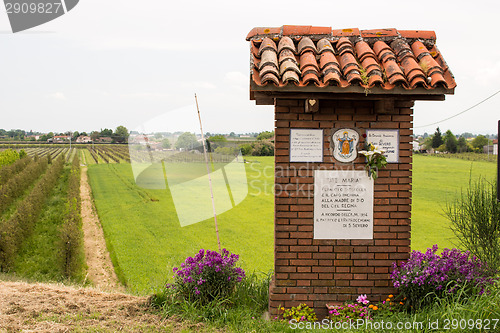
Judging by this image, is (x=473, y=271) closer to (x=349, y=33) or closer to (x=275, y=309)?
(x=275, y=309)

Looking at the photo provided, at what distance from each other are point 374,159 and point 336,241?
1125mm

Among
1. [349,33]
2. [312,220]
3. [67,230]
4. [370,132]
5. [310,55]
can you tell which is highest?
[349,33]

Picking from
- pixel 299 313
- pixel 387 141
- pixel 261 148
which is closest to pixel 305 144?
pixel 387 141

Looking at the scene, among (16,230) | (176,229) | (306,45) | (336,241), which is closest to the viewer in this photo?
(336,241)

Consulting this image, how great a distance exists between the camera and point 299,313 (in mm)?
4629

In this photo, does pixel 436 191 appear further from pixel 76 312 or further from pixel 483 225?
pixel 76 312

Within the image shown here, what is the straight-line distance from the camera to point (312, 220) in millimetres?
4688

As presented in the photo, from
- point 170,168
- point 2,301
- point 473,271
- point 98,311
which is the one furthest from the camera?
point 170,168

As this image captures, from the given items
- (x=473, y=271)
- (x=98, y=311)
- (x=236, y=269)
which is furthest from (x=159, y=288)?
(x=473, y=271)

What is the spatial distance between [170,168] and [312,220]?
1958cm

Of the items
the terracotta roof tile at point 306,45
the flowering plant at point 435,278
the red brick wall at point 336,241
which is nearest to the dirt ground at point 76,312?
the red brick wall at point 336,241

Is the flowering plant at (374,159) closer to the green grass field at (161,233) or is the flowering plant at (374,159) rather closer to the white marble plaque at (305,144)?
the white marble plaque at (305,144)

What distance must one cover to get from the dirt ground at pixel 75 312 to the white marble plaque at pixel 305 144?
2365 mm

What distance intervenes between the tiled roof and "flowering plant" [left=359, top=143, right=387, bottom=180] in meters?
0.73
